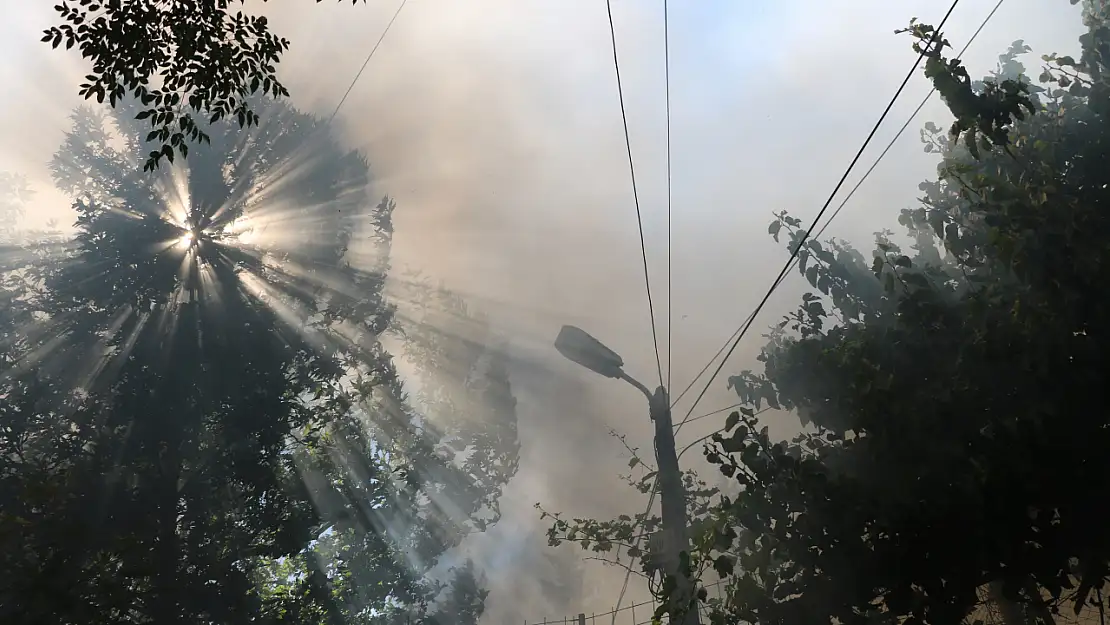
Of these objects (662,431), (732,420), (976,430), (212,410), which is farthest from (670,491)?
(212,410)

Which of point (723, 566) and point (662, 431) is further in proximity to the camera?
point (662, 431)

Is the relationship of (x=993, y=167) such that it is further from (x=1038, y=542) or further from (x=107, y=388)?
(x=107, y=388)

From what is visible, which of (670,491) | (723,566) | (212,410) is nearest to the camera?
(723,566)

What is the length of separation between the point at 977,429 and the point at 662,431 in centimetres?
341

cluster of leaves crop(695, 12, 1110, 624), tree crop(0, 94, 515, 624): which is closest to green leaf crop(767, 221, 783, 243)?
cluster of leaves crop(695, 12, 1110, 624)

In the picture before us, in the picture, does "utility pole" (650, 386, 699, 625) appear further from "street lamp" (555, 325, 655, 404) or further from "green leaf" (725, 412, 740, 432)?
"green leaf" (725, 412, 740, 432)

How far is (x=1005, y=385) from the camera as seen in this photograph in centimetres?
527

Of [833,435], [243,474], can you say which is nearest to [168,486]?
[243,474]

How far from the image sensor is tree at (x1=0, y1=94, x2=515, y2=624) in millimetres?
13000

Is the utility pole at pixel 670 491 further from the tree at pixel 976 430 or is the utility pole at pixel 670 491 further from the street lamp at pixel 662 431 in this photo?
the tree at pixel 976 430

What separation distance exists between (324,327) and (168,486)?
5.44 metres

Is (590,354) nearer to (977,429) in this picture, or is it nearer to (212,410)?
(977,429)

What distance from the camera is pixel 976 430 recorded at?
533 centimetres

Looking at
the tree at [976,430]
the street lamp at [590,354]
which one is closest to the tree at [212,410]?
the street lamp at [590,354]
